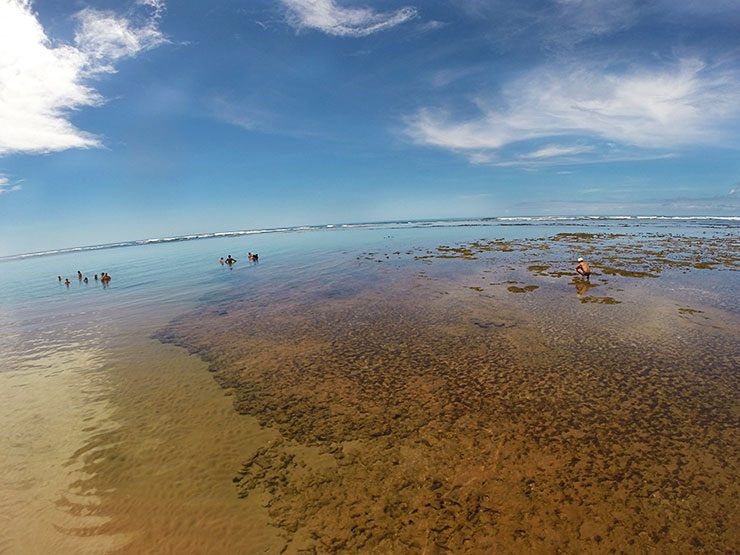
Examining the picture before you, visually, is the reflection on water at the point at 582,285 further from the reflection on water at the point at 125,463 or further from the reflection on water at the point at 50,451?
the reflection on water at the point at 50,451

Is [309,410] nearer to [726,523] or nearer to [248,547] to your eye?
[248,547]

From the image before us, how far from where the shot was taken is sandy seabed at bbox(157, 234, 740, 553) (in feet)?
21.9

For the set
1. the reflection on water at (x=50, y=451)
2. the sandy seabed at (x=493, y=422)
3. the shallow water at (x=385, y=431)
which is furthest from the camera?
the reflection on water at (x=50, y=451)

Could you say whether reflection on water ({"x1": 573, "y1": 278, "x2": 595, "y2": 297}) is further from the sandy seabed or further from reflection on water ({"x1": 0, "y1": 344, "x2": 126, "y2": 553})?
reflection on water ({"x1": 0, "y1": 344, "x2": 126, "y2": 553})

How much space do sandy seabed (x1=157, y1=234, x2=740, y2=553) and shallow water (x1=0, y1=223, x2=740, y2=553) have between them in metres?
0.06

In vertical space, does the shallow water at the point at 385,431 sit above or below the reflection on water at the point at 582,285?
below

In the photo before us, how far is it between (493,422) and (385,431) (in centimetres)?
316

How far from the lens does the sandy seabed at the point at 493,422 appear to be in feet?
21.9

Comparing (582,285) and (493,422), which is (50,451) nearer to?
(493,422)

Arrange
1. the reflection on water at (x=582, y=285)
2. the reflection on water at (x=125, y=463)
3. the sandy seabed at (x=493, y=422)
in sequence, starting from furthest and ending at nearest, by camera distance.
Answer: the reflection on water at (x=582, y=285), the reflection on water at (x=125, y=463), the sandy seabed at (x=493, y=422)

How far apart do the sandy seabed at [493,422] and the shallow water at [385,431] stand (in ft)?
0.19

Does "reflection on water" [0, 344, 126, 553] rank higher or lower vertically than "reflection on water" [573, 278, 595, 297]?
lower

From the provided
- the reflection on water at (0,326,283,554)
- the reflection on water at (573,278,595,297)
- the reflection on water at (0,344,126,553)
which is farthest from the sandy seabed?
the reflection on water at (0,344,126,553)

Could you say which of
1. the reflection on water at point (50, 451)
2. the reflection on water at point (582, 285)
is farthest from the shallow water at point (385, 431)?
the reflection on water at point (582, 285)
